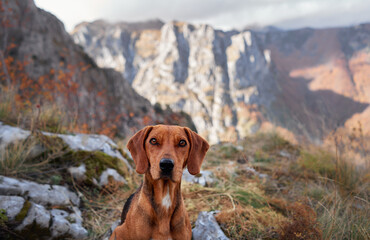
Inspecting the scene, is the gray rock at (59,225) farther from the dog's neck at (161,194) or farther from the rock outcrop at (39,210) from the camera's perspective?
the dog's neck at (161,194)

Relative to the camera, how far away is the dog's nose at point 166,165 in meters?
1.86

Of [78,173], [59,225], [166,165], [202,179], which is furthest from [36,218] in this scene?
[202,179]

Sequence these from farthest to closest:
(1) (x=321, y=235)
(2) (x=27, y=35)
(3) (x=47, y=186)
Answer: (2) (x=27, y=35)
(3) (x=47, y=186)
(1) (x=321, y=235)

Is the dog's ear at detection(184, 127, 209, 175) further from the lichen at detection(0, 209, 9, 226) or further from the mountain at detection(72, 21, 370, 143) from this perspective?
the mountain at detection(72, 21, 370, 143)

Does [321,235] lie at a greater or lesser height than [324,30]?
lesser

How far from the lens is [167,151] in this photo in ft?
6.38

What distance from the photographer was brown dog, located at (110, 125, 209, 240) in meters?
2.04

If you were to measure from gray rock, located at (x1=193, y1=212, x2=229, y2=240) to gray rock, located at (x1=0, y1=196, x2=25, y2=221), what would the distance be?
2125mm

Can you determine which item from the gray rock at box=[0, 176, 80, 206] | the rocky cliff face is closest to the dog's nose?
the gray rock at box=[0, 176, 80, 206]

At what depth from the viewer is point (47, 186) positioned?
11.2 feet

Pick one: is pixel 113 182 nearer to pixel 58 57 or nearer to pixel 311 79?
pixel 58 57

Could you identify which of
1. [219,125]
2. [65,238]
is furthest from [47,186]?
[219,125]

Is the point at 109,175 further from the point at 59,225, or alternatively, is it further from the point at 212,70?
the point at 212,70

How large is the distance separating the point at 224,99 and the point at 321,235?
411 ft
